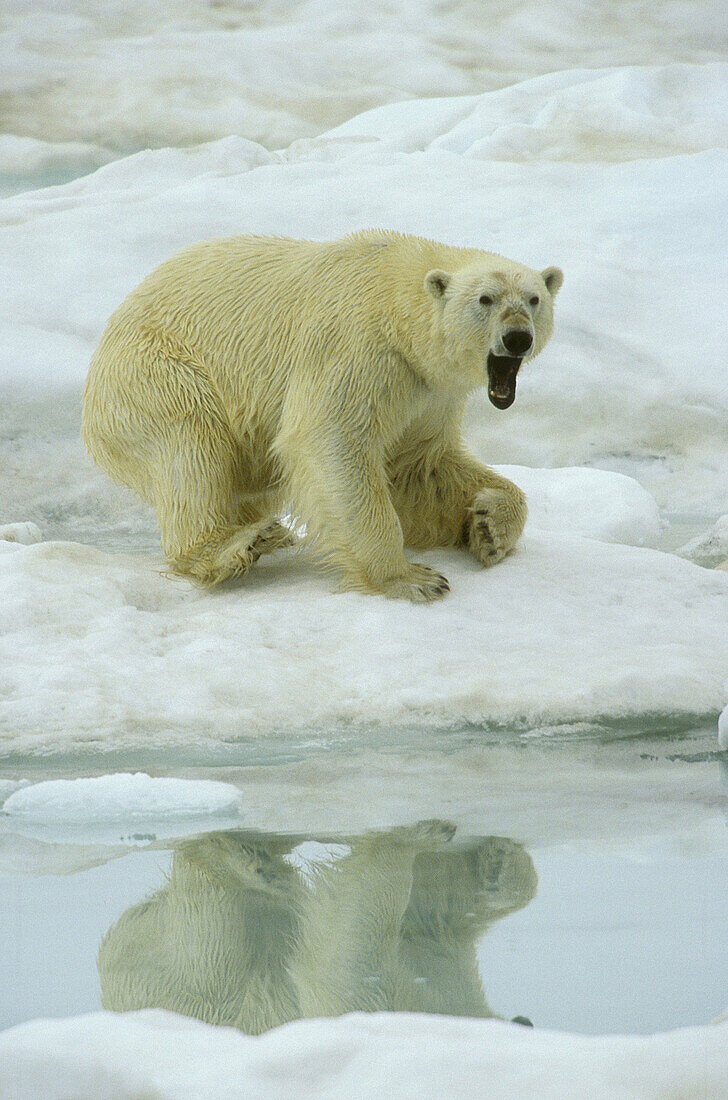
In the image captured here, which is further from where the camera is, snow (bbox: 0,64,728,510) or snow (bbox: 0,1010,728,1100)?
snow (bbox: 0,64,728,510)

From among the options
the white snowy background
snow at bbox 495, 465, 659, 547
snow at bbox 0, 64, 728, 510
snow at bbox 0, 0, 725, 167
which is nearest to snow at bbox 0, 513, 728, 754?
the white snowy background

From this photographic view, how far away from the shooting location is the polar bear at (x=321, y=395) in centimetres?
341

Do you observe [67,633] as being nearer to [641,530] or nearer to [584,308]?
[641,530]

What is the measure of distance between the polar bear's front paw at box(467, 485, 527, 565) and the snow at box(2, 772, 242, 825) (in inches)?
62.2

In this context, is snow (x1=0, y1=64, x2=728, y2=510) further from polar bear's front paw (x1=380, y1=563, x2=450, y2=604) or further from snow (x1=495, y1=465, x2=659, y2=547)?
polar bear's front paw (x1=380, y1=563, x2=450, y2=604)

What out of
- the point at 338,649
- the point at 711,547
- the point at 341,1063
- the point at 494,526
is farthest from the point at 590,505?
the point at 341,1063

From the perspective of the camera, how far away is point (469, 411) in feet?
23.7

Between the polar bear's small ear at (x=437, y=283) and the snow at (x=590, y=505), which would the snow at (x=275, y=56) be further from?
the polar bear's small ear at (x=437, y=283)

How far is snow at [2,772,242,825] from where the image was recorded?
2.46 metres

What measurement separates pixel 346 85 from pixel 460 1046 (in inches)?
440

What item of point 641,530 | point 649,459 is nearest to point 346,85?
point 649,459

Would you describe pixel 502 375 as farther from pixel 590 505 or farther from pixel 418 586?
pixel 590 505

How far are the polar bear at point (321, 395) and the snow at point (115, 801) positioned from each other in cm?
122

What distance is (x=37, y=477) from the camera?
21.5 feet
